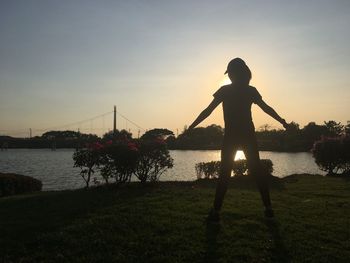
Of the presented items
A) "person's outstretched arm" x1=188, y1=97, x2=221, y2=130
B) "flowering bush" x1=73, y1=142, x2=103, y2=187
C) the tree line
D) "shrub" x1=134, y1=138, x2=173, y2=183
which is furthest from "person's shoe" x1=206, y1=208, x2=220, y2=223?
the tree line

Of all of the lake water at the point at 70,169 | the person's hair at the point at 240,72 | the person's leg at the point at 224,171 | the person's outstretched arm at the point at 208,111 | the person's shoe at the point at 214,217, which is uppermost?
the person's hair at the point at 240,72

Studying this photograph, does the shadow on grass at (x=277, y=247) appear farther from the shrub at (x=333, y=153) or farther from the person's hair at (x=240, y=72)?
the shrub at (x=333, y=153)

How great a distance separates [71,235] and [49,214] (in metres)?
2.53

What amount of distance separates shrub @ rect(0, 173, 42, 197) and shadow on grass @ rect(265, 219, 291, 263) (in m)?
13.2

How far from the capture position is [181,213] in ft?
28.3

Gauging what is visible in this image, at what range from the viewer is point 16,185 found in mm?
18109

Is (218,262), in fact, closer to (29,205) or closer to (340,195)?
(29,205)

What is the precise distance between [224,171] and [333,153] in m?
21.7

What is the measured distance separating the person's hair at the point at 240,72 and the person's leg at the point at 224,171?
1.29 m

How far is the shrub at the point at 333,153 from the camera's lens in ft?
87.5

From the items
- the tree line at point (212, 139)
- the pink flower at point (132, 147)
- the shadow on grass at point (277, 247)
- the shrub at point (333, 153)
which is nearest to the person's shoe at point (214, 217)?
the shadow on grass at point (277, 247)

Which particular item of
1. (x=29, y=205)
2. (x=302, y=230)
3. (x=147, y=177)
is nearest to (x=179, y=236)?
(x=302, y=230)

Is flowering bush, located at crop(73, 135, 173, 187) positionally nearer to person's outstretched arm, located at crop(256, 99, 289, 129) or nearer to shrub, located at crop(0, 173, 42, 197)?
shrub, located at crop(0, 173, 42, 197)

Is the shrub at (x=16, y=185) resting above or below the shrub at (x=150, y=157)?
below
